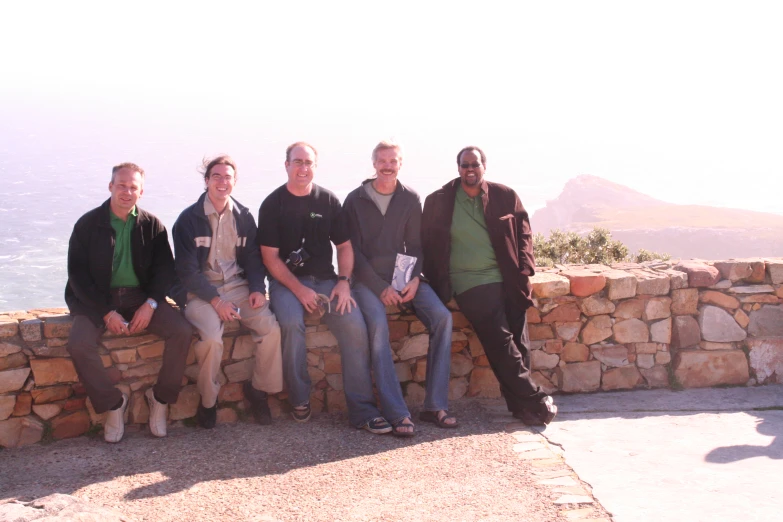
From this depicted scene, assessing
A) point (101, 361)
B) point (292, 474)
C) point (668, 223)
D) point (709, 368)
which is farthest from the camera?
point (668, 223)

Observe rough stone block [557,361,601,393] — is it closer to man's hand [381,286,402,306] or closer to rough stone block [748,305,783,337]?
rough stone block [748,305,783,337]

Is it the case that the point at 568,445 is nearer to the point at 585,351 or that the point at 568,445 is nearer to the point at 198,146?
the point at 585,351

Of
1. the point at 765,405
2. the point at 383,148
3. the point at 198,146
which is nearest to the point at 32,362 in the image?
the point at 383,148

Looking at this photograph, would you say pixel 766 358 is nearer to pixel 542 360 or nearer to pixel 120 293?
pixel 542 360

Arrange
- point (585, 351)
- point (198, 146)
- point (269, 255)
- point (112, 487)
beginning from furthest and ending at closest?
point (198, 146), point (585, 351), point (269, 255), point (112, 487)

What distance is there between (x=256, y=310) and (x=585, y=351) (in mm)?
2551

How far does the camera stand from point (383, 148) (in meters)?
4.86

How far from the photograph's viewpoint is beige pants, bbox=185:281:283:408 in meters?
4.44

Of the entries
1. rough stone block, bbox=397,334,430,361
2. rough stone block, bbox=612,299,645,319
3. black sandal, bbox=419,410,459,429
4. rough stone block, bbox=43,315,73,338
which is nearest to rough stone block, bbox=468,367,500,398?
rough stone block, bbox=397,334,430,361

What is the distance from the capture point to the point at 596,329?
5.50 m

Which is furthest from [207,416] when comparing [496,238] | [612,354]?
[612,354]

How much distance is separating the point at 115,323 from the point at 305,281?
4.00 ft

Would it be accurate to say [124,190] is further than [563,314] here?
No

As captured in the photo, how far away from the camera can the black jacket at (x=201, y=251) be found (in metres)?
4.53
